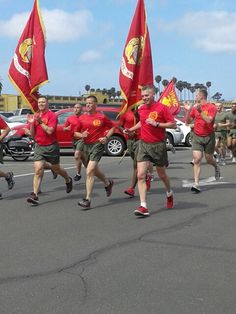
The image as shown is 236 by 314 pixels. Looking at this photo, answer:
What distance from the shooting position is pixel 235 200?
886 cm

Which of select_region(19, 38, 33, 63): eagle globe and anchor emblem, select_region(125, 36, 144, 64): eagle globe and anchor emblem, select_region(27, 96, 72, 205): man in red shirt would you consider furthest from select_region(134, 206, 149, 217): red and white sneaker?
select_region(19, 38, 33, 63): eagle globe and anchor emblem

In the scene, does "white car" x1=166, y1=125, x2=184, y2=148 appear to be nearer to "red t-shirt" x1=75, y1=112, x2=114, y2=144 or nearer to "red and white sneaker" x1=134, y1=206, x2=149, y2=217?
"red t-shirt" x1=75, y1=112, x2=114, y2=144

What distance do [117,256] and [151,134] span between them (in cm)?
281

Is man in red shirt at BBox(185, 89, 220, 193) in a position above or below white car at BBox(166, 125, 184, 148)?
above

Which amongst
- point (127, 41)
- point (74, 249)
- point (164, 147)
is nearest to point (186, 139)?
point (127, 41)

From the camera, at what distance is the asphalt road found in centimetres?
411

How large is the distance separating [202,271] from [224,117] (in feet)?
36.0

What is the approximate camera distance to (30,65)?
10.0 metres

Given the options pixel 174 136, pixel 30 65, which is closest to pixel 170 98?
pixel 30 65

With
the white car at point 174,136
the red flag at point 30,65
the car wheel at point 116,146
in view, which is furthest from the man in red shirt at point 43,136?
the white car at point 174,136

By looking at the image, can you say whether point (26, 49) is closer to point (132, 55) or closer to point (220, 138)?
point (132, 55)

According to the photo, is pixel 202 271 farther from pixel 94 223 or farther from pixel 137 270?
pixel 94 223

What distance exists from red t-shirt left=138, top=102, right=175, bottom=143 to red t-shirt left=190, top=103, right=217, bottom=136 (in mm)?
2271

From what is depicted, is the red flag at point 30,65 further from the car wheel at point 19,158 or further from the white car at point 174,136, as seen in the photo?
the white car at point 174,136
